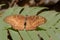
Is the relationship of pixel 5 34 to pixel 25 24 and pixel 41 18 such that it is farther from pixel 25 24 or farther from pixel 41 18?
pixel 41 18

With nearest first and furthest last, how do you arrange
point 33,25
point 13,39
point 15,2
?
point 13,39, point 33,25, point 15,2

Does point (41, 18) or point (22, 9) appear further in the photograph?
point (22, 9)

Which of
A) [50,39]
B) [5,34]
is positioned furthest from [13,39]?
[50,39]
